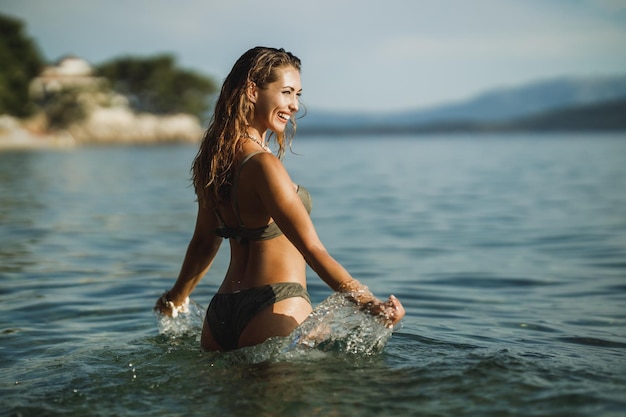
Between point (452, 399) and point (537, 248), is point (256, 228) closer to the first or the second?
point (452, 399)

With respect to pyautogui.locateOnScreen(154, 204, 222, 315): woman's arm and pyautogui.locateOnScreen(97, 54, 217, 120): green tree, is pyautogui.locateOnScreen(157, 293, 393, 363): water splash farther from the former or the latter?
pyautogui.locateOnScreen(97, 54, 217, 120): green tree

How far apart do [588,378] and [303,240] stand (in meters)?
1.89

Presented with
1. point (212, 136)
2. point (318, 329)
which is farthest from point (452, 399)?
point (212, 136)

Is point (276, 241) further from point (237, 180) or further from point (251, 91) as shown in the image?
point (251, 91)

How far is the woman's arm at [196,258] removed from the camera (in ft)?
15.7

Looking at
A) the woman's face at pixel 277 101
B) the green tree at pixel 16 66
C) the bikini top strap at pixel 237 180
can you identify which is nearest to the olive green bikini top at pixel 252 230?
the bikini top strap at pixel 237 180

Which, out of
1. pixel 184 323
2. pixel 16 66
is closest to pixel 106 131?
pixel 16 66

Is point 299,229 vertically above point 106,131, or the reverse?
point 106,131

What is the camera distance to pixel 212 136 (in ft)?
14.4

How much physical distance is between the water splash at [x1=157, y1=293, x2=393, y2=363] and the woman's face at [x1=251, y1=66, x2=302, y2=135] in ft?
3.24

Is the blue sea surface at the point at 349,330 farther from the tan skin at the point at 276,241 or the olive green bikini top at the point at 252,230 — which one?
the olive green bikini top at the point at 252,230

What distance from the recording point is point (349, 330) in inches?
187

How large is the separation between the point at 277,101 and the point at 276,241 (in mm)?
745

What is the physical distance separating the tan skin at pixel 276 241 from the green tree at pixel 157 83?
91.4m
